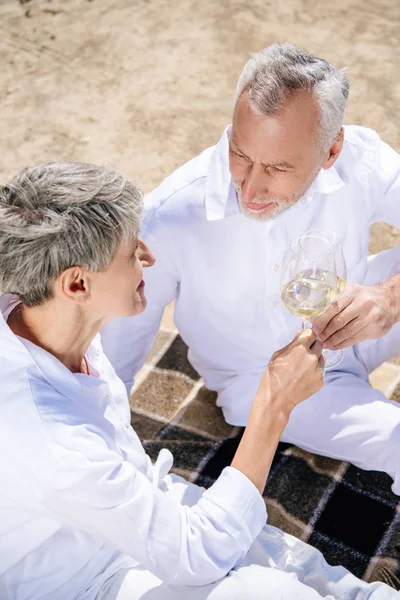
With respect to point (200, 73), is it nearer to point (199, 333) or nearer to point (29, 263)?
point (199, 333)

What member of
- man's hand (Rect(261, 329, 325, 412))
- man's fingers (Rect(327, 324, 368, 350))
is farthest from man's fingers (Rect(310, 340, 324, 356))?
man's fingers (Rect(327, 324, 368, 350))

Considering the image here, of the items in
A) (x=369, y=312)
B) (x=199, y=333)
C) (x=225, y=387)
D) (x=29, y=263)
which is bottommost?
(x=225, y=387)

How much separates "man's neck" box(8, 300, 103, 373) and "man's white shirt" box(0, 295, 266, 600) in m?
0.06

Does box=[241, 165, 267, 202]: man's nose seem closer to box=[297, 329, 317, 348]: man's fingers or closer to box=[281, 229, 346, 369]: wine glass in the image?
box=[281, 229, 346, 369]: wine glass

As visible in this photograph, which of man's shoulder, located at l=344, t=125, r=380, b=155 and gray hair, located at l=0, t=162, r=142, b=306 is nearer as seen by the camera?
gray hair, located at l=0, t=162, r=142, b=306

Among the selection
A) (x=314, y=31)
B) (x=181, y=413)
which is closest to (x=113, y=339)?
(x=181, y=413)

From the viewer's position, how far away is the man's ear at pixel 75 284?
1.90 meters

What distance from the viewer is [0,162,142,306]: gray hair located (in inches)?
72.6

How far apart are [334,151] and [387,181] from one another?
0.32m

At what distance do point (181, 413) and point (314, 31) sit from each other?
349cm

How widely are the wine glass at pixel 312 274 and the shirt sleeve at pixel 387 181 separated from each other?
2.07 feet

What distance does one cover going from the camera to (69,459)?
71.6 inches

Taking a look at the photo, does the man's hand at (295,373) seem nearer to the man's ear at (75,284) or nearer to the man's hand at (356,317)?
the man's hand at (356,317)

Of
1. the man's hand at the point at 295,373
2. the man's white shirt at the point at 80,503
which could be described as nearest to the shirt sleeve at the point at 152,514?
the man's white shirt at the point at 80,503
